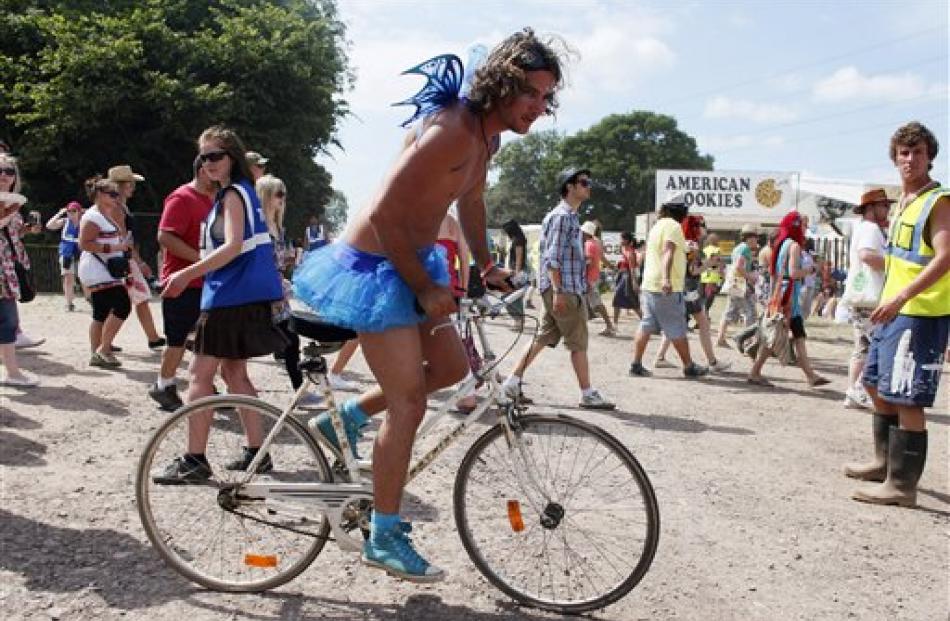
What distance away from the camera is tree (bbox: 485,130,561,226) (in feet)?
339

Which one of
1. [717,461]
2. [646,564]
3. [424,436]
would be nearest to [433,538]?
[424,436]

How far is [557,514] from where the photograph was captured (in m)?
3.30

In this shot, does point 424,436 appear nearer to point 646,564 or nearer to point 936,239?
point 646,564

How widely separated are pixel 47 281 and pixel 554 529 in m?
20.3

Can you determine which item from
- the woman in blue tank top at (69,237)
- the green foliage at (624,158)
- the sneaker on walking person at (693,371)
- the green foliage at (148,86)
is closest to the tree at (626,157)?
the green foliage at (624,158)

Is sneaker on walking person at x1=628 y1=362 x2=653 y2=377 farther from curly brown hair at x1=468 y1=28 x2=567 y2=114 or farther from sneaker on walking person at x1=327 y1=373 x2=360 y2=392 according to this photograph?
curly brown hair at x1=468 y1=28 x2=567 y2=114

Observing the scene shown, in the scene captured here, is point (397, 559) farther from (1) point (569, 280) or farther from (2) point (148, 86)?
(2) point (148, 86)

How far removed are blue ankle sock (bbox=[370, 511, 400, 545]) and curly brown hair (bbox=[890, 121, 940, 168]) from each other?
3.79 meters

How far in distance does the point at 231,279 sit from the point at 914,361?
394 cm

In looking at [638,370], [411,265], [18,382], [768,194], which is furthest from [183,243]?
[768,194]

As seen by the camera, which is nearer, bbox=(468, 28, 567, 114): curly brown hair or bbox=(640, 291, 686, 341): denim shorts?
bbox=(468, 28, 567, 114): curly brown hair

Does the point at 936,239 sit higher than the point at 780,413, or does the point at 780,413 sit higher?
the point at 936,239

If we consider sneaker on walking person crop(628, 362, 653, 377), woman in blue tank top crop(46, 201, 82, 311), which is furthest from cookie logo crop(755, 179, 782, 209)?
woman in blue tank top crop(46, 201, 82, 311)

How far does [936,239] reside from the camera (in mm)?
4570
